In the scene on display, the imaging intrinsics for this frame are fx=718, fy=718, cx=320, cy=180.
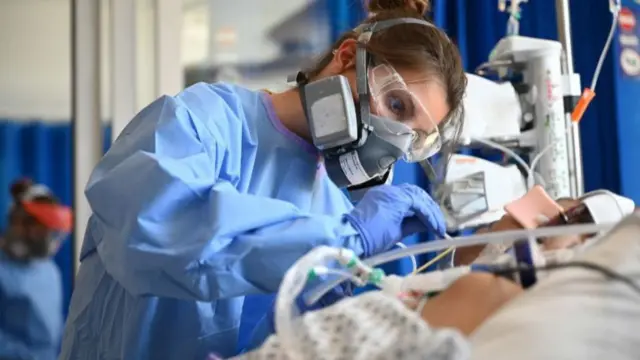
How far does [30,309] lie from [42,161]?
0.46m

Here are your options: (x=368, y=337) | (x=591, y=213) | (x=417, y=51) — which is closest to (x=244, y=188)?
(x=417, y=51)

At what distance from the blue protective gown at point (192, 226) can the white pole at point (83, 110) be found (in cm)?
109

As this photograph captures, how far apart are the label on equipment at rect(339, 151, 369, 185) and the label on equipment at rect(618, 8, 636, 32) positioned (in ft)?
3.53

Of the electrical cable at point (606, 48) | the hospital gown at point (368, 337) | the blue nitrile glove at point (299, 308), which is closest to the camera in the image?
the hospital gown at point (368, 337)

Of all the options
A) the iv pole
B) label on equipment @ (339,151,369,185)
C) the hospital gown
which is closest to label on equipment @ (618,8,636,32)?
the iv pole

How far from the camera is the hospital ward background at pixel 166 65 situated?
1948mm

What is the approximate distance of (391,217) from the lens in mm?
986

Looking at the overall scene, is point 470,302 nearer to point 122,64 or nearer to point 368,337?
point 368,337

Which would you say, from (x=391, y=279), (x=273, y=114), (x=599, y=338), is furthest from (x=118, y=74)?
(x=599, y=338)

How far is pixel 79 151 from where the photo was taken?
2188mm

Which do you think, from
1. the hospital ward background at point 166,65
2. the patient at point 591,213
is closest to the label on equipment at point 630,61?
the hospital ward background at point 166,65

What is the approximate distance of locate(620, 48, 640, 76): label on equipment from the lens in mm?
1908

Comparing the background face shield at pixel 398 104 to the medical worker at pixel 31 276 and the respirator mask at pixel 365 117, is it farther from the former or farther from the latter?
the medical worker at pixel 31 276

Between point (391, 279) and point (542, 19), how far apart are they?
1.57m
